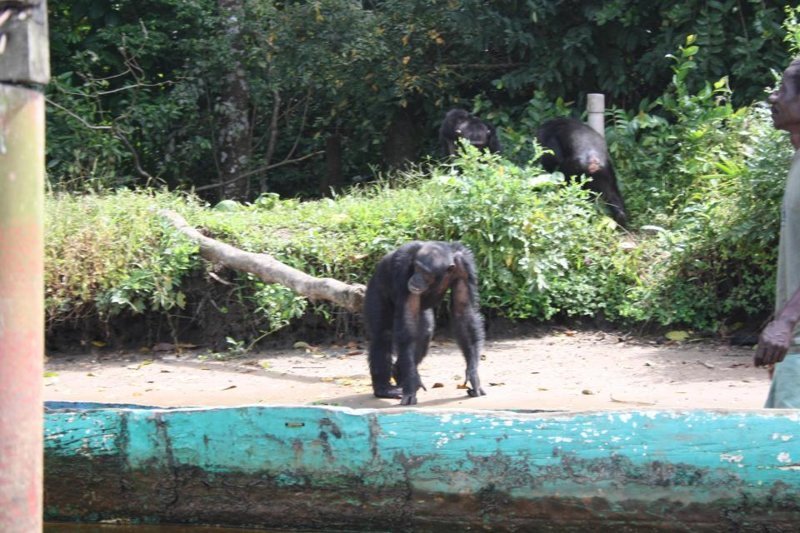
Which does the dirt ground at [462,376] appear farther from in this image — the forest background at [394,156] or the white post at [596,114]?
the white post at [596,114]

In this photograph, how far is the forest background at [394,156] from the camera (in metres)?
9.68

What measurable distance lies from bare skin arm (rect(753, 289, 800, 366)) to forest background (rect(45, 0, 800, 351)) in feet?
14.9

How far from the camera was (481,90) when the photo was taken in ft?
46.0

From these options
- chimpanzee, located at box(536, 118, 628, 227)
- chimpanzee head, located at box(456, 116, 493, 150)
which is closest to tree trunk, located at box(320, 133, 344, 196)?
chimpanzee head, located at box(456, 116, 493, 150)

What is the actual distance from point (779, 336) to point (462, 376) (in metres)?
4.36

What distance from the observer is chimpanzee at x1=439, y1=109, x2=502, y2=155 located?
38.5 ft

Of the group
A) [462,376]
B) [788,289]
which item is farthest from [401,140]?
[788,289]

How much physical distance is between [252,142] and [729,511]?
10102 millimetres

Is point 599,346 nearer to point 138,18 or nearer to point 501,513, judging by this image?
point 501,513

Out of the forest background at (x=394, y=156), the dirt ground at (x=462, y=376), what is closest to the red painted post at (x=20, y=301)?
the dirt ground at (x=462, y=376)

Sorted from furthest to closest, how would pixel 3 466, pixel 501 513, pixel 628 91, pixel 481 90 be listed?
pixel 481 90
pixel 628 91
pixel 501 513
pixel 3 466

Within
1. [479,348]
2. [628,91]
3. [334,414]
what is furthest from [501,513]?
[628,91]

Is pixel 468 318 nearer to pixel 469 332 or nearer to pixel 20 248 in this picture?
pixel 469 332

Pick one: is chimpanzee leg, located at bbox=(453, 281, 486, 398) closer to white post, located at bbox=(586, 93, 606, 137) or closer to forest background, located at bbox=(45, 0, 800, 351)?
forest background, located at bbox=(45, 0, 800, 351)
